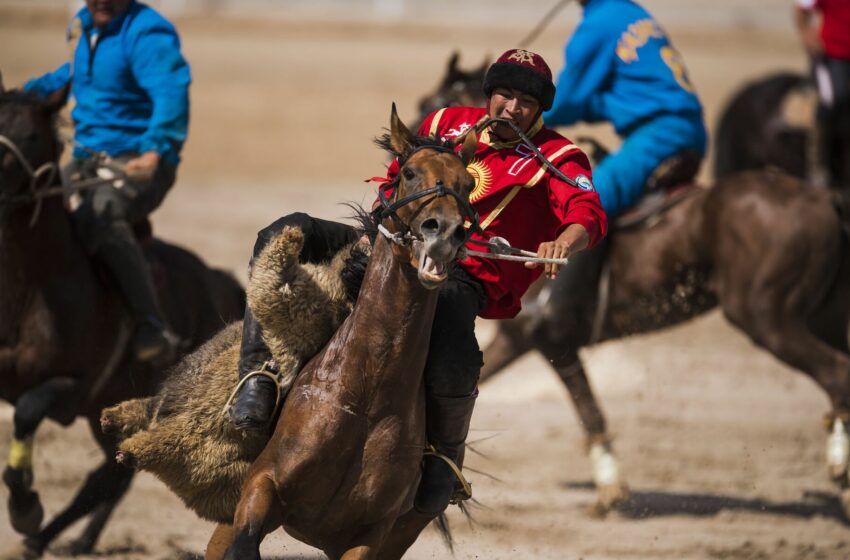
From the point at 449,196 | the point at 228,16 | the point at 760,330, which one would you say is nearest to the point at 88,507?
the point at 449,196

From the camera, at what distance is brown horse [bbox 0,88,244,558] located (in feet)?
21.7

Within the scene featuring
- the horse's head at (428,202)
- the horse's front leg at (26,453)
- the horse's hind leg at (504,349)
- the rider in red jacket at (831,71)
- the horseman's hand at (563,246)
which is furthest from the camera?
the rider in red jacket at (831,71)

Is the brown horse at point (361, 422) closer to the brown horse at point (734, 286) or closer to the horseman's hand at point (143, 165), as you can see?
the horseman's hand at point (143, 165)

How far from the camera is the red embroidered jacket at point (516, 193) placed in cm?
500

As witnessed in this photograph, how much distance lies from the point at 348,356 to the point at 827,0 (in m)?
7.91

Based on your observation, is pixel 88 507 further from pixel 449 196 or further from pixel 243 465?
pixel 449 196

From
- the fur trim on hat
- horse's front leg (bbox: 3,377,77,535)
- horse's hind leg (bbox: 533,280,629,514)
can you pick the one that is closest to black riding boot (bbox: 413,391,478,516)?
the fur trim on hat

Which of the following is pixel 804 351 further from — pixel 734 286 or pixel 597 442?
pixel 597 442

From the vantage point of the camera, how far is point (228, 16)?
34.7 metres

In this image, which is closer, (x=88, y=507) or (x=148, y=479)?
(x=88, y=507)

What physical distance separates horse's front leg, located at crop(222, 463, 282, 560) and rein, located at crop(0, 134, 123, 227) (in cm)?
265

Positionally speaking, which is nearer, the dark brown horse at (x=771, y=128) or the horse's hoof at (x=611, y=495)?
the horse's hoof at (x=611, y=495)

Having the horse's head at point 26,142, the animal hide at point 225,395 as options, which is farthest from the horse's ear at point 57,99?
the animal hide at point 225,395

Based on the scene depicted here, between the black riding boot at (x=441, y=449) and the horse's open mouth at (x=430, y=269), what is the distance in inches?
34.0
